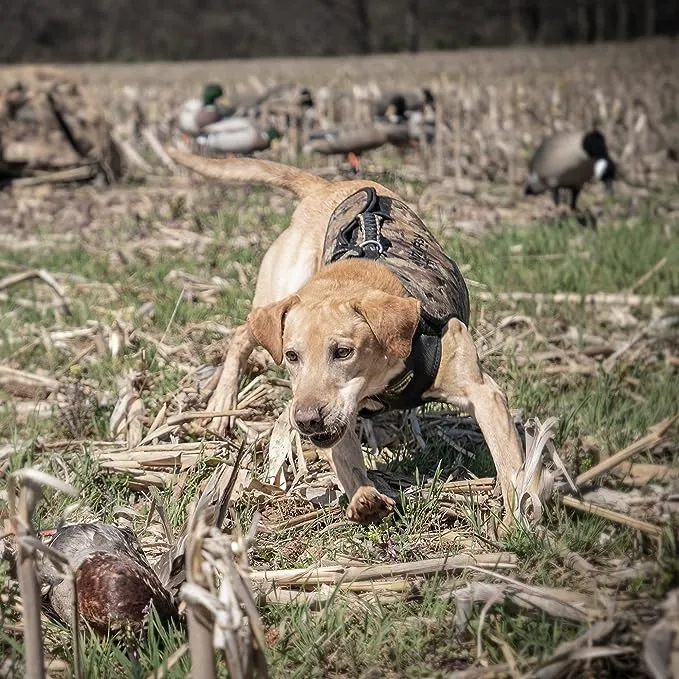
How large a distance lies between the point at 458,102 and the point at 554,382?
10.4 m

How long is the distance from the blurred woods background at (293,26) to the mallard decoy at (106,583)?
44937mm

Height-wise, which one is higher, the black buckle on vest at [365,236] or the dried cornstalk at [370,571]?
the black buckle on vest at [365,236]

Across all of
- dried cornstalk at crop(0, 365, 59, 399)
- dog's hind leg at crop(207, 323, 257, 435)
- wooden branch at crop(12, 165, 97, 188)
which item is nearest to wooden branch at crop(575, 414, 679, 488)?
dog's hind leg at crop(207, 323, 257, 435)

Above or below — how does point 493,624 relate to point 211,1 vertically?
below

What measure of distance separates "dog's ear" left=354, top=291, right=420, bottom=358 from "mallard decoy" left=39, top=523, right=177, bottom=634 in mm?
1221

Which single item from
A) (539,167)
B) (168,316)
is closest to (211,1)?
(539,167)

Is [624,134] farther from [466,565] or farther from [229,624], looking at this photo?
[229,624]

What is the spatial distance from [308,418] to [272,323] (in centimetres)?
58

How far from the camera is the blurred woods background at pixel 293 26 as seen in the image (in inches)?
1934

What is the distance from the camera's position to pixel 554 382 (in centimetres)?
627

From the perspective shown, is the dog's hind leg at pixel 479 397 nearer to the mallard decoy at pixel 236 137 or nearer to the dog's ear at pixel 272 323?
the dog's ear at pixel 272 323

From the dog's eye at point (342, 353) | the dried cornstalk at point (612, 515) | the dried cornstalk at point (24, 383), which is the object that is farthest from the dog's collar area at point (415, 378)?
the dried cornstalk at point (24, 383)

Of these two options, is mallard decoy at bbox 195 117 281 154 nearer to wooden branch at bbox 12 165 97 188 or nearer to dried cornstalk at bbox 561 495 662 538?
wooden branch at bbox 12 165 97 188

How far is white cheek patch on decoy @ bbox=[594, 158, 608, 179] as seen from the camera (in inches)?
491
